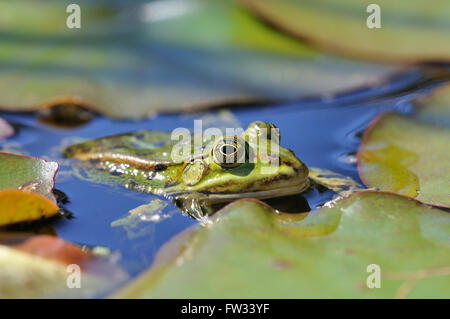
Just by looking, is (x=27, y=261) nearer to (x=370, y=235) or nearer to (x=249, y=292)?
(x=249, y=292)

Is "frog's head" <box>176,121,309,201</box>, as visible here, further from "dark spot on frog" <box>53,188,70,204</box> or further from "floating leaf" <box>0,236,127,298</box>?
"floating leaf" <box>0,236,127,298</box>

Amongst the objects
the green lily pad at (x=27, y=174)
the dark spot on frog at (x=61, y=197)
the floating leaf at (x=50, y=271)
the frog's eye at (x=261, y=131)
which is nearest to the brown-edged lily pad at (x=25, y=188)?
the green lily pad at (x=27, y=174)

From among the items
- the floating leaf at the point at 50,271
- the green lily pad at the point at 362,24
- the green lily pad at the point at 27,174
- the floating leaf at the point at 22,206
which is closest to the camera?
the floating leaf at the point at 50,271

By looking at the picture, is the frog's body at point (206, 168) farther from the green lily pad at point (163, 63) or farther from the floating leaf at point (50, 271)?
the floating leaf at point (50, 271)

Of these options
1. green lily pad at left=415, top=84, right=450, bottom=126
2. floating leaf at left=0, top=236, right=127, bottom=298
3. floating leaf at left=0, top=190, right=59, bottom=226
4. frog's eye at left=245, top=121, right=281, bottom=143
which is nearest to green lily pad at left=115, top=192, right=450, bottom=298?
floating leaf at left=0, top=236, right=127, bottom=298

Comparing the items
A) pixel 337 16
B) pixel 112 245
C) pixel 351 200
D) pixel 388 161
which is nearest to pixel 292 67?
pixel 337 16

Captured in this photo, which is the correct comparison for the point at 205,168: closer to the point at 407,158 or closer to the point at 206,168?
the point at 206,168
